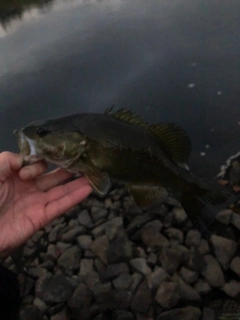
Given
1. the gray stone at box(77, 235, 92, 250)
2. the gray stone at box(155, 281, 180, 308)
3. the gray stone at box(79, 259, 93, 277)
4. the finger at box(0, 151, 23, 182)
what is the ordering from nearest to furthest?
the finger at box(0, 151, 23, 182) → the gray stone at box(155, 281, 180, 308) → the gray stone at box(79, 259, 93, 277) → the gray stone at box(77, 235, 92, 250)

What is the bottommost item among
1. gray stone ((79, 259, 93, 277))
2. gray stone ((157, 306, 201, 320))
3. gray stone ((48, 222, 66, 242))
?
gray stone ((157, 306, 201, 320))

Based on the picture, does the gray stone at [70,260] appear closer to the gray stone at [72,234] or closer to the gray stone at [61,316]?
the gray stone at [72,234]

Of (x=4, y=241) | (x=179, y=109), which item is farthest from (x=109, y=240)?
(x=179, y=109)

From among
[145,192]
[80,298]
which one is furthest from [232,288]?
[80,298]

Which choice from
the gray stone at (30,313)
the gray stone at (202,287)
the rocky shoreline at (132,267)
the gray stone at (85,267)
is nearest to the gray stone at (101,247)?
the rocky shoreline at (132,267)

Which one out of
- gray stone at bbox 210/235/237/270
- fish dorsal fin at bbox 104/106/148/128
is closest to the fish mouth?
fish dorsal fin at bbox 104/106/148/128

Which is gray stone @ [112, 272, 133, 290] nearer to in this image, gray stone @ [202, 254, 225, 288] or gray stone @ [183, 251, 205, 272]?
gray stone @ [183, 251, 205, 272]

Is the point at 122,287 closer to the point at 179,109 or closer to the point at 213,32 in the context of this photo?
the point at 179,109
